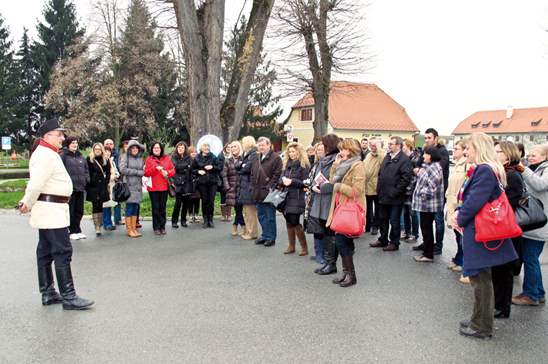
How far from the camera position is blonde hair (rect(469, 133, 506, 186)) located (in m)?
4.32

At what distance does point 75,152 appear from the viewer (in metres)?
8.91

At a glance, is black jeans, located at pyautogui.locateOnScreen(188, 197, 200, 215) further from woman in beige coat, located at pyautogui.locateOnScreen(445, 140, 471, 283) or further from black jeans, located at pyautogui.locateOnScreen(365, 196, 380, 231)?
woman in beige coat, located at pyautogui.locateOnScreen(445, 140, 471, 283)

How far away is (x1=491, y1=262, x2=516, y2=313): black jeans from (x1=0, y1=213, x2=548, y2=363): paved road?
0.59 ft

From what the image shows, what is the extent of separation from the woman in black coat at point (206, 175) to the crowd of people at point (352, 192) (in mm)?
23

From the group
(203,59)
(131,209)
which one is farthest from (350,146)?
(203,59)

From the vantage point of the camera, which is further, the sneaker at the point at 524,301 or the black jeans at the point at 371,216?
the black jeans at the point at 371,216

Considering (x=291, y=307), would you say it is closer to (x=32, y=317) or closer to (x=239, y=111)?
(x=32, y=317)

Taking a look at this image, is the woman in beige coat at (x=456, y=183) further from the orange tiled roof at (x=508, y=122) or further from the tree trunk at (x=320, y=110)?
the orange tiled roof at (x=508, y=122)

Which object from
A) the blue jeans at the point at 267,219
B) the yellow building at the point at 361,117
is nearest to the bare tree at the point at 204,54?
the blue jeans at the point at 267,219

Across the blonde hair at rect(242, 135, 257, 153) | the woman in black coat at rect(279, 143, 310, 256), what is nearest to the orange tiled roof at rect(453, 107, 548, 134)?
the blonde hair at rect(242, 135, 257, 153)

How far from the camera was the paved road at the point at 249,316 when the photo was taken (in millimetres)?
4043

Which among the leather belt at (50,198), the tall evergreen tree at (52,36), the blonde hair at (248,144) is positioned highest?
the tall evergreen tree at (52,36)

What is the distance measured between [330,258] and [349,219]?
110cm

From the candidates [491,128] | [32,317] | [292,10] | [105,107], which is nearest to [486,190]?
[32,317]
